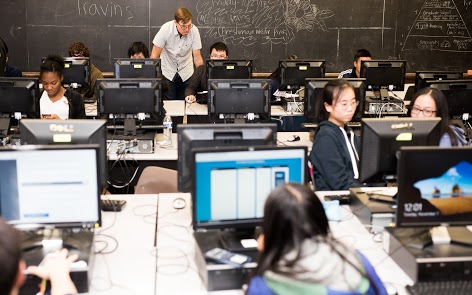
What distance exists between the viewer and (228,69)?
6262 mm

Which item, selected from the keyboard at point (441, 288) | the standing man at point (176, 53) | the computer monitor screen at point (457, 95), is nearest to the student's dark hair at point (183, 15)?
the standing man at point (176, 53)

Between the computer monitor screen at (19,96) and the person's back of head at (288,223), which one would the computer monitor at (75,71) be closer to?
the computer monitor screen at (19,96)

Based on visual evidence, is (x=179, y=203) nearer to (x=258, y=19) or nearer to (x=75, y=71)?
(x=75, y=71)

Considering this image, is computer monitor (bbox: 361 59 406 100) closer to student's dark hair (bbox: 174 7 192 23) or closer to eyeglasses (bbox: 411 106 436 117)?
student's dark hair (bbox: 174 7 192 23)

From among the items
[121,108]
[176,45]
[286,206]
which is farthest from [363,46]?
[286,206]

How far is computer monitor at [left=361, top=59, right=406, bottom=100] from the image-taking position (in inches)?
248

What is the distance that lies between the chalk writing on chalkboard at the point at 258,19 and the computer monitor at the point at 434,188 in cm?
563

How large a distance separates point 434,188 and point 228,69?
3827 mm

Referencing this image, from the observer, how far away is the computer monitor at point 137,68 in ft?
19.8

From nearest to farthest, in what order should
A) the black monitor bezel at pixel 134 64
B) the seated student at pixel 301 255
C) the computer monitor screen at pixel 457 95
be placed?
1. the seated student at pixel 301 255
2. the computer monitor screen at pixel 457 95
3. the black monitor bezel at pixel 134 64

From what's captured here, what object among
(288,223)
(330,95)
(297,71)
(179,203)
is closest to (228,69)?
(297,71)

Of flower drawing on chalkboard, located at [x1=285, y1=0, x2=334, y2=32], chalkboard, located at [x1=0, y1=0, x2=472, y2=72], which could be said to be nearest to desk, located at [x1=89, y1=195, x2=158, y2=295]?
chalkboard, located at [x1=0, y1=0, x2=472, y2=72]

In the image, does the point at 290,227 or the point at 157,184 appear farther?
the point at 157,184

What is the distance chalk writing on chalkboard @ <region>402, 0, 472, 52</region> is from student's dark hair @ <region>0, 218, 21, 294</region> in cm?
751
